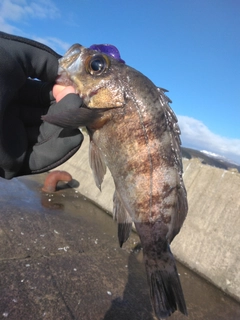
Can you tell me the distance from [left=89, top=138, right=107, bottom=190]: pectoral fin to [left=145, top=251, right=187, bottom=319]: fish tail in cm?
85

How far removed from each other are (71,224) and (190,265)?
9.65ft

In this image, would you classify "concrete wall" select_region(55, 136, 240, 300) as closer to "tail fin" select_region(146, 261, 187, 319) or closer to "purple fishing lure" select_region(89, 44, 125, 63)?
"tail fin" select_region(146, 261, 187, 319)

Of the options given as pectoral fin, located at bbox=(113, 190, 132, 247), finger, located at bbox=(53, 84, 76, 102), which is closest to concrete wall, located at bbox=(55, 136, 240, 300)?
pectoral fin, located at bbox=(113, 190, 132, 247)

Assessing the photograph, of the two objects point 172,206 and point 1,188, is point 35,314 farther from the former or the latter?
point 1,188

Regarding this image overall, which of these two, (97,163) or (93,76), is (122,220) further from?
(93,76)

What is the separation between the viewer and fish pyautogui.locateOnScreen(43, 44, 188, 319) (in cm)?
229

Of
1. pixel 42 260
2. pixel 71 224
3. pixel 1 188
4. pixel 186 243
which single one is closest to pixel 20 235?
pixel 42 260

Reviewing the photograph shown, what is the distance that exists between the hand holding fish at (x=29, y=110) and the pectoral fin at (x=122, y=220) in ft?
2.53

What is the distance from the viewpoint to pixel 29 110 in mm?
2986

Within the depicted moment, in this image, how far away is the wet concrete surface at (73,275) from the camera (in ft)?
12.2

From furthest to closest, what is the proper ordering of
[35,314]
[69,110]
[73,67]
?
[35,314], [73,67], [69,110]

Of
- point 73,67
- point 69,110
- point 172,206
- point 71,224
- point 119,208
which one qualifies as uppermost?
point 73,67

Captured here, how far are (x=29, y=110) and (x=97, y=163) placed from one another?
112 cm

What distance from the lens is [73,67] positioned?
8.54 feet
